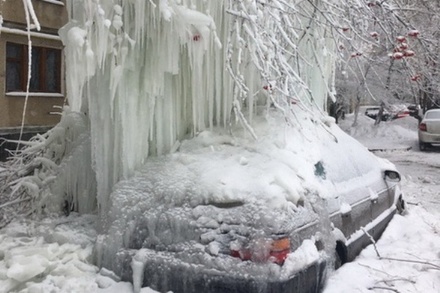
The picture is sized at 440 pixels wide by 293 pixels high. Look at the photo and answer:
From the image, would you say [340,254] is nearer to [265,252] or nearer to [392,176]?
[265,252]

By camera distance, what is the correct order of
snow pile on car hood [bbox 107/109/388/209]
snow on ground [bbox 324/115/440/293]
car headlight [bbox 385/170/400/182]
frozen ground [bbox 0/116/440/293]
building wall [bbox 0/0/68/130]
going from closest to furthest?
snow pile on car hood [bbox 107/109/388/209] < frozen ground [bbox 0/116/440/293] < snow on ground [bbox 324/115/440/293] < car headlight [bbox 385/170/400/182] < building wall [bbox 0/0/68/130]

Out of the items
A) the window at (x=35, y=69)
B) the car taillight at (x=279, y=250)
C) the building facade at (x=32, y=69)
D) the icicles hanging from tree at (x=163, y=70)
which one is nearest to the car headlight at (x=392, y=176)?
the icicles hanging from tree at (x=163, y=70)

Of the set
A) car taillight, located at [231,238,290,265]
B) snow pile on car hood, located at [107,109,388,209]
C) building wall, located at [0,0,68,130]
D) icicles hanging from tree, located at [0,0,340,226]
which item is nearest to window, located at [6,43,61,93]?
building wall, located at [0,0,68,130]

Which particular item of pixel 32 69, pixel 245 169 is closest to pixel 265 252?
pixel 245 169

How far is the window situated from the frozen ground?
1125 centimetres

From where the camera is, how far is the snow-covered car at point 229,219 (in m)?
3.22

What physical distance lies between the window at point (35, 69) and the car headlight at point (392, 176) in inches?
478

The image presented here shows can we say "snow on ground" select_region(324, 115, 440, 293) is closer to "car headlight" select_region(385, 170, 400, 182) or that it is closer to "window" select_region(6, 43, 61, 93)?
"car headlight" select_region(385, 170, 400, 182)

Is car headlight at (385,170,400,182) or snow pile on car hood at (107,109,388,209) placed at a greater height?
snow pile on car hood at (107,109,388,209)

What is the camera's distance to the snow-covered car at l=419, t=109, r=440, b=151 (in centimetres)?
1811

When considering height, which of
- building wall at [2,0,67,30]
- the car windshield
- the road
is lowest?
the road

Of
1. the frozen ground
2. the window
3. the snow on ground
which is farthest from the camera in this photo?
the window

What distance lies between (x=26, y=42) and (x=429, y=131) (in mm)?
14019

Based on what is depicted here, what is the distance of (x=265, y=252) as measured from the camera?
3170mm
